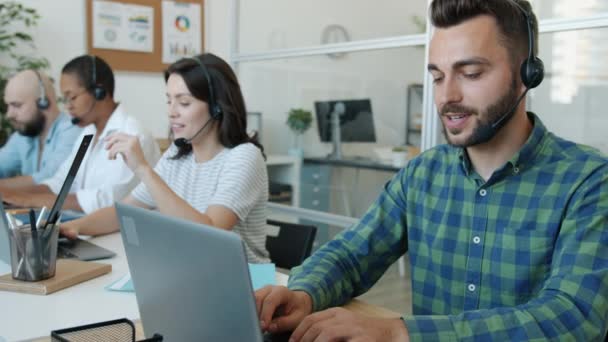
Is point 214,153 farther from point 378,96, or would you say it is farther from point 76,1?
point 76,1

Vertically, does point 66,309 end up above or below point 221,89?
below

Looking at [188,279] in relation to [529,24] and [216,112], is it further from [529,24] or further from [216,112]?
[216,112]

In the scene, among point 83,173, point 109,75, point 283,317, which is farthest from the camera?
point 109,75

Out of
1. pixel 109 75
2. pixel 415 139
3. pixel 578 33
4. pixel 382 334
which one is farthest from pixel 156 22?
pixel 382 334

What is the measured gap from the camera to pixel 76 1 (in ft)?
12.1

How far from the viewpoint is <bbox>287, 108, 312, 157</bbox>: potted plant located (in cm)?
327

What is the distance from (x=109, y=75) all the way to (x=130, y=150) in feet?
3.60

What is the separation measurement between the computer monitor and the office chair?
45.1 inches

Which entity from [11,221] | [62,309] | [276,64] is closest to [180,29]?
[276,64]

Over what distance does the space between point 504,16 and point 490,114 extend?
18cm

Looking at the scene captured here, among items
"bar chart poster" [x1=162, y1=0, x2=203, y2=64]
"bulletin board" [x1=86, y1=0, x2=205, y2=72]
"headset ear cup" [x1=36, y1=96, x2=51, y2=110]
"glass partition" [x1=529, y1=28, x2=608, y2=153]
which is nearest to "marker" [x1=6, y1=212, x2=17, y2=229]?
"glass partition" [x1=529, y1=28, x2=608, y2=153]

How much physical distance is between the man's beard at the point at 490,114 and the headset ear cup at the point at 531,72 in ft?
0.07

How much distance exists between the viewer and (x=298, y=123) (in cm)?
333

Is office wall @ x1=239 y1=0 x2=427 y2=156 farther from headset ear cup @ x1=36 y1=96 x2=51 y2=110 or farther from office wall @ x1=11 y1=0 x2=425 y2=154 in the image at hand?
headset ear cup @ x1=36 y1=96 x2=51 y2=110
